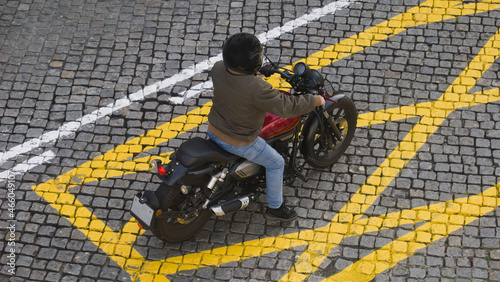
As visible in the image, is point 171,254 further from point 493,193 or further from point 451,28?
point 451,28

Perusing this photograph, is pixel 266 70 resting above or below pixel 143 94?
above

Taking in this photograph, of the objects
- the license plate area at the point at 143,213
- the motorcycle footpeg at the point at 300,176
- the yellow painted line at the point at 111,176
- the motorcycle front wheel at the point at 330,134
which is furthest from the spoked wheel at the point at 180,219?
the motorcycle front wheel at the point at 330,134

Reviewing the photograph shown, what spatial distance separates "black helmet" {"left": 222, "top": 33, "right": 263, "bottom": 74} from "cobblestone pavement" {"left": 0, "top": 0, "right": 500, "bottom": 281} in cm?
Answer: 199

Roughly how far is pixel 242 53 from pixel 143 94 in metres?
2.99

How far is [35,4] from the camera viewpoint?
9367mm

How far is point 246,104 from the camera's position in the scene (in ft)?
18.6

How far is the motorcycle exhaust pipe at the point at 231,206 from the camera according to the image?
6.25 meters

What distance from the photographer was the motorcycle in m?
5.94

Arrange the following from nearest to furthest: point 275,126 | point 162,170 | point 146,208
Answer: point 162,170
point 146,208
point 275,126

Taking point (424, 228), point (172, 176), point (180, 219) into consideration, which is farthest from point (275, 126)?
point (424, 228)

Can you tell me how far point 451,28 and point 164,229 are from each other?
4722 mm

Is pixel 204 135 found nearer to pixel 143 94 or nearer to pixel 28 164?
pixel 143 94

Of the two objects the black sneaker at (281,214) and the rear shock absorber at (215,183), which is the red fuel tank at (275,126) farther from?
the black sneaker at (281,214)

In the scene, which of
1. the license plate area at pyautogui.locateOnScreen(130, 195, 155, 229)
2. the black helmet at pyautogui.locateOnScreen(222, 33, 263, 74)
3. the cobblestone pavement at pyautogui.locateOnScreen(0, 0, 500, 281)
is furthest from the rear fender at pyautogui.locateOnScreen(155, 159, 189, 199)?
the black helmet at pyautogui.locateOnScreen(222, 33, 263, 74)
